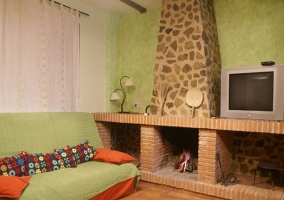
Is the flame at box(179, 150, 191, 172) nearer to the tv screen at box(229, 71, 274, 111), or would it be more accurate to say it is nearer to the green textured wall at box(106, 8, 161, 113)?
the tv screen at box(229, 71, 274, 111)

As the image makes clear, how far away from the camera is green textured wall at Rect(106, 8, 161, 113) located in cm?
435

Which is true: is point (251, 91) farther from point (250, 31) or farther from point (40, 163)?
point (40, 163)

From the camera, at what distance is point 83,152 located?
3.14 meters

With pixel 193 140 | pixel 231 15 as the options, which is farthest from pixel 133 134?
pixel 231 15

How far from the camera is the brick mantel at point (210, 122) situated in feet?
8.69

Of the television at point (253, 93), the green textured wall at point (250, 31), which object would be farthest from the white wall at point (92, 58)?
the television at point (253, 93)

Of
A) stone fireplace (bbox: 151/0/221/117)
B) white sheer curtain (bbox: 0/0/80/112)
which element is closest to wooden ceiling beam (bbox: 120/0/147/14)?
stone fireplace (bbox: 151/0/221/117)

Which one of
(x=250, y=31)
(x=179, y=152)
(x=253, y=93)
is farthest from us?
(x=179, y=152)

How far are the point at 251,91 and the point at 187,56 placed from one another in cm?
99

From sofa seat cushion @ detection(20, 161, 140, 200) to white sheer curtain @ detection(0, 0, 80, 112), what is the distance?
1.12 meters

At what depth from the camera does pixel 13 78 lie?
3082 mm

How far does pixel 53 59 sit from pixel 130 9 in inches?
68.6

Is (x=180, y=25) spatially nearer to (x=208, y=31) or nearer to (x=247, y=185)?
(x=208, y=31)

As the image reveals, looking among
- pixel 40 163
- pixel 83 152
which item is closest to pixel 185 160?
pixel 83 152
